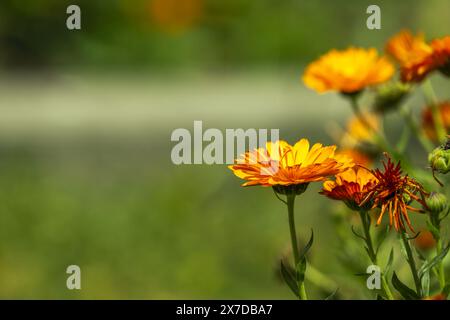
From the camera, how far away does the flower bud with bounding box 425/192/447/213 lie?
602 millimetres

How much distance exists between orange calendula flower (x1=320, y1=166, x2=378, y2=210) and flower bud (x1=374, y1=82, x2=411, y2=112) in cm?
30

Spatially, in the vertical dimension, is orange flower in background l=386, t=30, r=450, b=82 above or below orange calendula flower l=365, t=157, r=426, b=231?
above

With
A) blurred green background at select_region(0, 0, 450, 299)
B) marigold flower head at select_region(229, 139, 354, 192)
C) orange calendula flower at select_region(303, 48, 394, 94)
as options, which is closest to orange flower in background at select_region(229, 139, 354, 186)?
marigold flower head at select_region(229, 139, 354, 192)

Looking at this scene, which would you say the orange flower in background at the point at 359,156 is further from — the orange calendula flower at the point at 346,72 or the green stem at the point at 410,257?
the green stem at the point at 410,257

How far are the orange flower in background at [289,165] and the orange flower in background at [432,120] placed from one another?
0.29 m

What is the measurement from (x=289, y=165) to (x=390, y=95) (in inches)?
13.5

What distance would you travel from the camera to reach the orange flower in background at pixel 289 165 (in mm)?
575

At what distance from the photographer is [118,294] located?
164 centimetres

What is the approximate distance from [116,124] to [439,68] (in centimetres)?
172

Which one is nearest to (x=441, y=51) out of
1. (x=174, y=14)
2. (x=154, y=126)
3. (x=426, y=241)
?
(x=426, y=241)

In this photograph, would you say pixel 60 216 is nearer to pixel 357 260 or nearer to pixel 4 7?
pixel 4 7

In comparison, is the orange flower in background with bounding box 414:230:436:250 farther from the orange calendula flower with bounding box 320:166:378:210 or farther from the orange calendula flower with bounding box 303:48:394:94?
the orange calendula flower with bounding box 320:166:378:210

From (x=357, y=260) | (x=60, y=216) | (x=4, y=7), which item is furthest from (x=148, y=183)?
(x=357, y=260)

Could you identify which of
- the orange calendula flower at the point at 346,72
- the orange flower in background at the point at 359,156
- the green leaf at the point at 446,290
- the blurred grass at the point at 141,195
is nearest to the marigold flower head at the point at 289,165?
the green leaf at the point at 446,290
